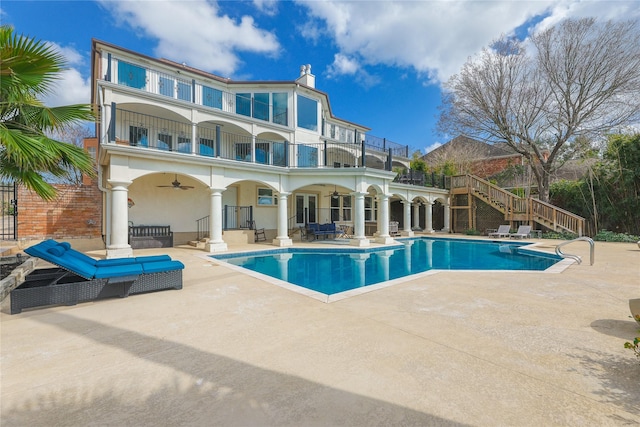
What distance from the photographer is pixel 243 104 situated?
16578mm

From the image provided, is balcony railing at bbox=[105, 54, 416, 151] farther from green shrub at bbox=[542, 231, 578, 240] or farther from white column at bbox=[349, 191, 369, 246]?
green shrub at bbox=[542, 231, 578, 240]

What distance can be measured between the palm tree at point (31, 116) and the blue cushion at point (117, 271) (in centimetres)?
185

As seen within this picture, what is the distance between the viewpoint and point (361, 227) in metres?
14.0

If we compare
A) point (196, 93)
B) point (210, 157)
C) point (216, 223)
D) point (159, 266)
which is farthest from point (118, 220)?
point (196, 93)

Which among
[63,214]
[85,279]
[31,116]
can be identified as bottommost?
[85,279]

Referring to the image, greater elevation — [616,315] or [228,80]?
[228,80]

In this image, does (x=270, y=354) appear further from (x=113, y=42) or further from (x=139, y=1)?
(x=113, y=42)

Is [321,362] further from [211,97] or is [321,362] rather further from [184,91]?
[211,97]

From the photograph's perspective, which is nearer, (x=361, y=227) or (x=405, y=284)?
(x=405, y=284)

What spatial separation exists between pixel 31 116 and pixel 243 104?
12.2 metres

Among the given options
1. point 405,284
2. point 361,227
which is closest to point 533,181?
point 361,227

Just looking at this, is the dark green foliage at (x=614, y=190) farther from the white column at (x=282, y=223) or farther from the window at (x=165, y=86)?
the window at (x=165, y=86)

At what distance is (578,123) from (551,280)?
16128mm

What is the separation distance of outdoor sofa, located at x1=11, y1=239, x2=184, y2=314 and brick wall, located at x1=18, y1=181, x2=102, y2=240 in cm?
740
